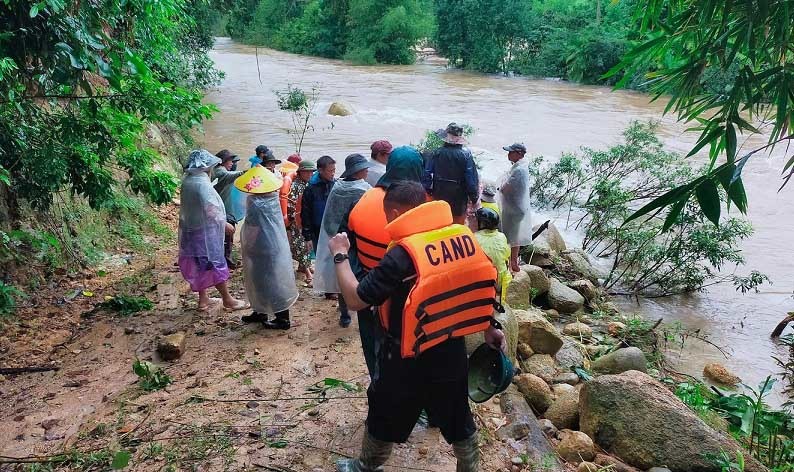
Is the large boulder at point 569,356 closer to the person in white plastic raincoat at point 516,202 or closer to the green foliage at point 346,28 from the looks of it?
the person in white plastic raincoat at point 516,202

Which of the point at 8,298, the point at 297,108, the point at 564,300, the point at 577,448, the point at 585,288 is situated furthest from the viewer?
the point at 297,108

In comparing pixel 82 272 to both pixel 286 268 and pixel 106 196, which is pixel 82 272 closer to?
pixel 106 196

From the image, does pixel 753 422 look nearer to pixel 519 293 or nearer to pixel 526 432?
pixel 526 432

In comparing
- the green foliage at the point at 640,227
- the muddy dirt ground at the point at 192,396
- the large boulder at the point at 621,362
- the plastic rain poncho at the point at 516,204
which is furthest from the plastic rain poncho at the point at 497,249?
the green foliage at the point at 640,227

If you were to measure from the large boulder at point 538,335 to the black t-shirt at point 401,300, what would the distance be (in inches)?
106

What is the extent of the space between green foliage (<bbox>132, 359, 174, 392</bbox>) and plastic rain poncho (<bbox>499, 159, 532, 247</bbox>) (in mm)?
4225

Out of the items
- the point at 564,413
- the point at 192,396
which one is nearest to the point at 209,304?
the point at 192,396

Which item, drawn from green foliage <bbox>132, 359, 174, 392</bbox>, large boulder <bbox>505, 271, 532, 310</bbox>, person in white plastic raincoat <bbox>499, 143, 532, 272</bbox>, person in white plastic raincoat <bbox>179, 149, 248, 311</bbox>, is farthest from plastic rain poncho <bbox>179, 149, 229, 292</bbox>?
person in white plastic raincoat <bbox>499, 143, 532, 272</bbox>

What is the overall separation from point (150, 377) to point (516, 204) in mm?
4413

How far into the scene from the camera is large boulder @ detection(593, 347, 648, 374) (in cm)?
534

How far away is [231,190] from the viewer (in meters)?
6.49

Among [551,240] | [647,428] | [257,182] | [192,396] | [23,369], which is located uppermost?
[257,182]

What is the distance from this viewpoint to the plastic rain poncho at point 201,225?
4.88 m

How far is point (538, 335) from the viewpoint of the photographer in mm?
5215
